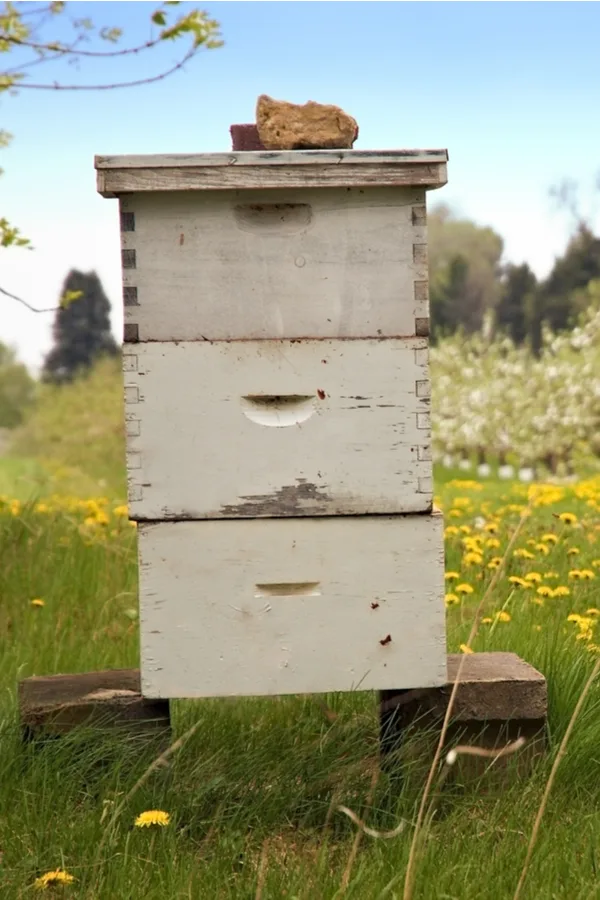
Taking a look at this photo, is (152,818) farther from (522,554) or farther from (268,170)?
(522,554)

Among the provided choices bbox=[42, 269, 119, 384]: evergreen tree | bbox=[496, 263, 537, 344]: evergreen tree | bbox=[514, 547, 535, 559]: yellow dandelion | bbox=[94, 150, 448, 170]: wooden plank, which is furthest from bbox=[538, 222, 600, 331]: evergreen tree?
bbox=[94, 150, 448, 170]: wooden plank

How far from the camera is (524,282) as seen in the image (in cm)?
2722

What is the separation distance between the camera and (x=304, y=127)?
3297 mm

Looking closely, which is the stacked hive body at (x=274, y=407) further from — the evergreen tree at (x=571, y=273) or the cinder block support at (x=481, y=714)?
the evergreen tree at (x=571, y=273)

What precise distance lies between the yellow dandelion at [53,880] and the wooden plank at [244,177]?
69.7 inches

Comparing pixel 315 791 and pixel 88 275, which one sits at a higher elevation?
pixel 88 275

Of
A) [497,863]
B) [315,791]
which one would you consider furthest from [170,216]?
[497,863]

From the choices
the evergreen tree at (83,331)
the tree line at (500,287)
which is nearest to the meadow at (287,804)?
the tree line at (500,287)

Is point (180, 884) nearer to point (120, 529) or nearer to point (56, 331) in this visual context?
point (120, 529)

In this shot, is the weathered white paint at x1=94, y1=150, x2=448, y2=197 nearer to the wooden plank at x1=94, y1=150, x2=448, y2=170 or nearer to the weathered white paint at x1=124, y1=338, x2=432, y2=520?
the wooden plank at x1=94, y1=150, x2=448, y2=170

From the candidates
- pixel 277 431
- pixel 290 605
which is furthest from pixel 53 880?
pixel 277 431

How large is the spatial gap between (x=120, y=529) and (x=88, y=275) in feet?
71.3

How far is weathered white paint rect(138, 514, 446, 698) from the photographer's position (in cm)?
312

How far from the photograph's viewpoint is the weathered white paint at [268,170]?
304 centimetres
